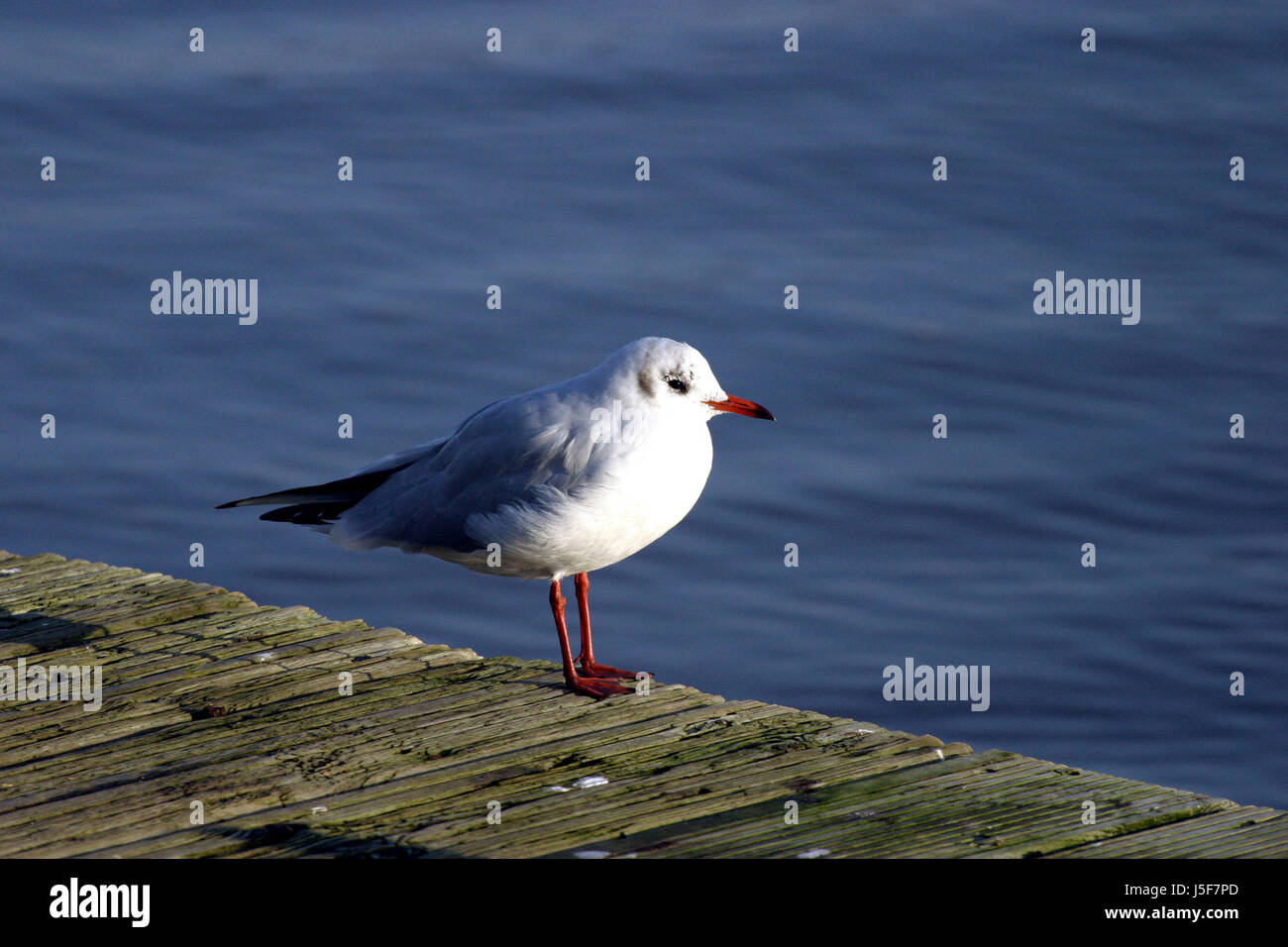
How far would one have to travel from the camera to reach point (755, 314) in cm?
1267

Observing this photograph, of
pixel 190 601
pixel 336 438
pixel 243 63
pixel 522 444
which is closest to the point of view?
pixel 522 444

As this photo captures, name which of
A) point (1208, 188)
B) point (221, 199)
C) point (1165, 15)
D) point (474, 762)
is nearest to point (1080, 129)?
point (1208, 188)

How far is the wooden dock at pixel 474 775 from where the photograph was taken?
15.5 feet

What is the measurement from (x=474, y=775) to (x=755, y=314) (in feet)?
25.7

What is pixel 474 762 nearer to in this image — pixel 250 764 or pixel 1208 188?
pixel 250 764

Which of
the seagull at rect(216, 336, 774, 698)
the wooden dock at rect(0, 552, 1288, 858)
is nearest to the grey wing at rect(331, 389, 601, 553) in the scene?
the seagull at rect(216, 336, 774, 698)

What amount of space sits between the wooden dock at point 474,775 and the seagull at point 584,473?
1.41 feet

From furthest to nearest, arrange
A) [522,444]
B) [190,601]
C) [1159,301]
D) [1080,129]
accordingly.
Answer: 1. [1080,129]
2. [1159,301]
3. [190,601]
4. [522,444]

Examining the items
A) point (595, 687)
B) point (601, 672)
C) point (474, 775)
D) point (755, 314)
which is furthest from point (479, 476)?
point (755, 314)

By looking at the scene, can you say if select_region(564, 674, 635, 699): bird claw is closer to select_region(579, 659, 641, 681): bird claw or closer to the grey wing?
select_region(579, 659, 641, 681): bird claw

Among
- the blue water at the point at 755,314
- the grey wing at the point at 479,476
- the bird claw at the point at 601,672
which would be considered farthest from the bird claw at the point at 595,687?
the blue water at the point at 755,314

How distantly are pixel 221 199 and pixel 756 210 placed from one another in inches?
178

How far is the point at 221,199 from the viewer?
14531mm
